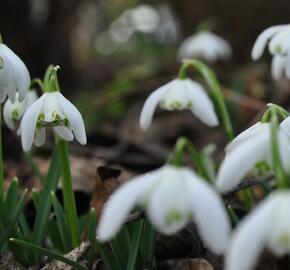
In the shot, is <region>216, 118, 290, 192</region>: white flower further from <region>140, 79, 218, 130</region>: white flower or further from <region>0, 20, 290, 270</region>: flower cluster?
<region>140, 79, 218, 130</region>: white flower

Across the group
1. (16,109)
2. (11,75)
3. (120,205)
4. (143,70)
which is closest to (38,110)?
(11,75)

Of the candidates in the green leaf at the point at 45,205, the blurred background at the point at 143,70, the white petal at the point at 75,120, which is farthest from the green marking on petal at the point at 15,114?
the blurred background at the point at 143,70

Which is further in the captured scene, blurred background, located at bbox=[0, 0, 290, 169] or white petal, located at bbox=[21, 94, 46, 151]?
blurred background, located at bbox=[0, 0, 290, 169]

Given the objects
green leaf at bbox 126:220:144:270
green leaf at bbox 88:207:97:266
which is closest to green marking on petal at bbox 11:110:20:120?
green leaf at bbox 88:207:97:266

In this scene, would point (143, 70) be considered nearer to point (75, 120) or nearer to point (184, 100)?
point (184, 100)

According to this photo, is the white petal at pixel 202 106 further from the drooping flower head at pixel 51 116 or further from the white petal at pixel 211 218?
the white petal at pixel 211 218

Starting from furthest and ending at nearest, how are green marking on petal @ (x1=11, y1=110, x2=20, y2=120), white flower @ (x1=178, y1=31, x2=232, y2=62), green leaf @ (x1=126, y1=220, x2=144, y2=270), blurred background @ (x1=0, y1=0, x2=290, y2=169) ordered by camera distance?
white flower @ (x1=178, y1=31, x2=232, y2=62), blurred background @ (x1=0, y1=0, x2=290, y2=169), green marking on petal @ (x1=11, y1=110, x2=20, y2=120), green leaf @ (x1=126, y1=220, x2=144, y2=270)

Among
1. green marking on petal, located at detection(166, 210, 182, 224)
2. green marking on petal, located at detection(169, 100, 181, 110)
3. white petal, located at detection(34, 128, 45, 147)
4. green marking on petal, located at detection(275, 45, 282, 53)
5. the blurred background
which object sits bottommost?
the blurred background
